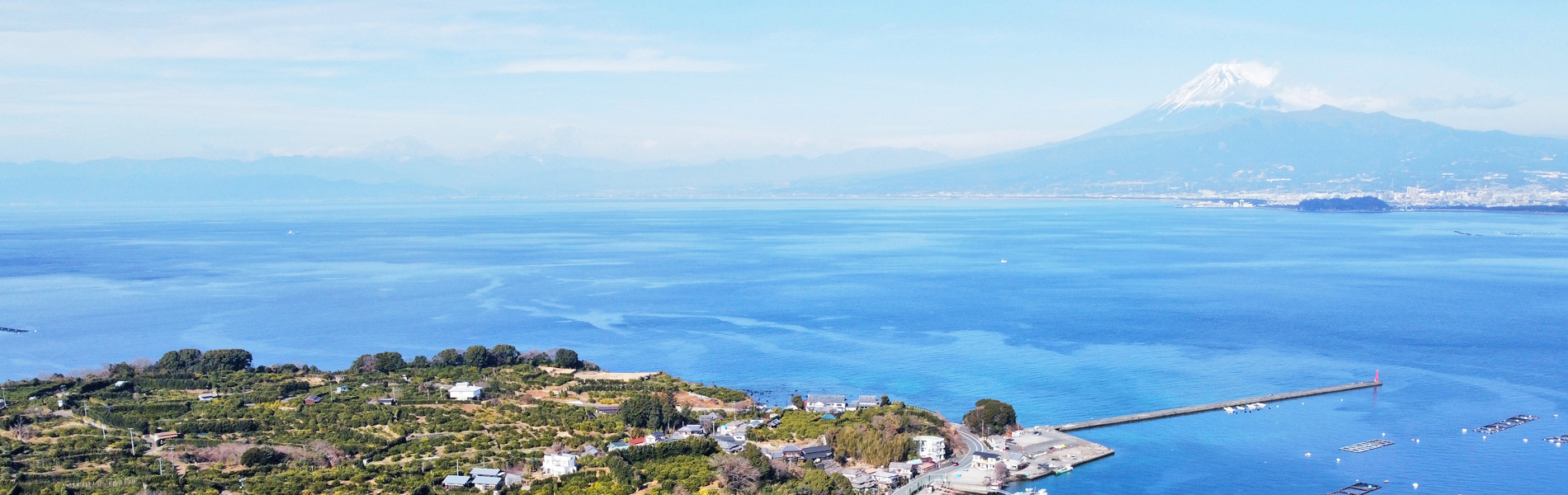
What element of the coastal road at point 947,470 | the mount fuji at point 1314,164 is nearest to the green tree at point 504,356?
the coastal road at point 947,470

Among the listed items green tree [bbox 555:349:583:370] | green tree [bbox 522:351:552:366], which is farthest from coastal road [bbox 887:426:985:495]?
green tree [bbox 522:351:552:366]

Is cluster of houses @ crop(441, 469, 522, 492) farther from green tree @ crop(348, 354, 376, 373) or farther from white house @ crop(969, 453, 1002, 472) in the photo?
green tree @ crop(348, 354, 376, 373)

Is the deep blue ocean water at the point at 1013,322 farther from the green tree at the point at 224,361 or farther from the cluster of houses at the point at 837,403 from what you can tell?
the green tree at the point at 224,361

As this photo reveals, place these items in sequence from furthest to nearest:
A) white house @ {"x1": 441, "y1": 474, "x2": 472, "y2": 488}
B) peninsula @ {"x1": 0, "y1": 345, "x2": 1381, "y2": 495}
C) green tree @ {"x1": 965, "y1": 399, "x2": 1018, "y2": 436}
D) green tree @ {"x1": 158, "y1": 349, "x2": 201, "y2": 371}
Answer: green tree @ {"x1": 158, "y1": 349, "x2": 201, "y2": 371}, green tree @ {"x1": 965, "y1": 399, "x2": 1018, "y2": 436}, peninsula @ {"x1": 0, "y1": 345, "x2": 1381, "y2": 495}, white house @ {"x1": 441, "y1": 474, "x2": 472, "y2": 488}

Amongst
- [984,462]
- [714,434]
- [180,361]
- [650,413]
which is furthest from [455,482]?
[180,361]

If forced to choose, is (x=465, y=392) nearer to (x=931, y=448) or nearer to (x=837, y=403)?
(x=837, y=403)

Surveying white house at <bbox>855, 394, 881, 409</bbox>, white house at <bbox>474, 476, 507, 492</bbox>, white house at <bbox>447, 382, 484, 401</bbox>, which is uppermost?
white house at <bbox>447, 382, 484, 401</bbox>
